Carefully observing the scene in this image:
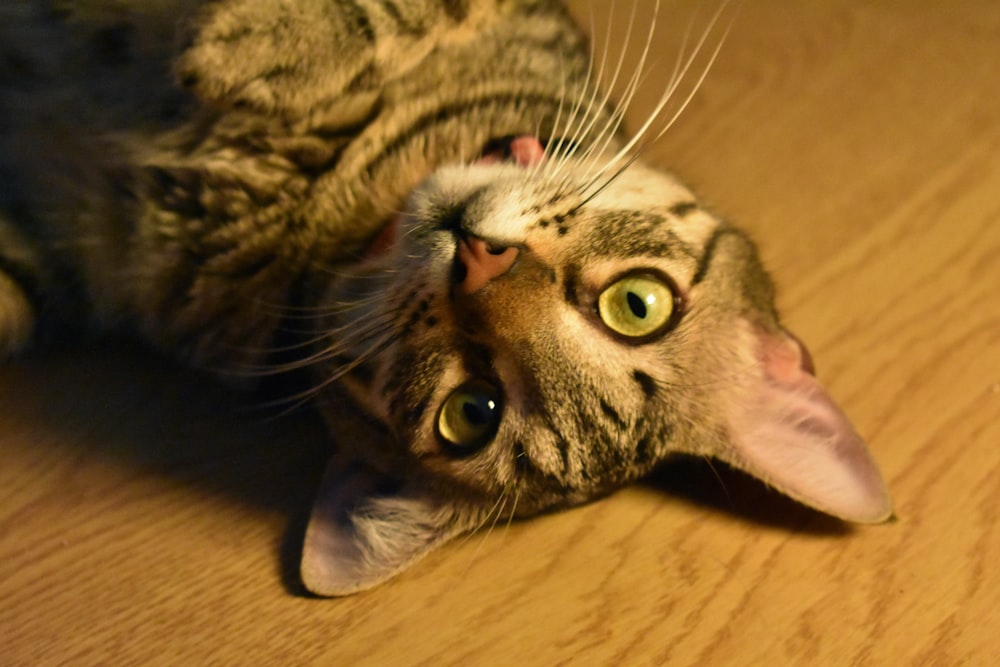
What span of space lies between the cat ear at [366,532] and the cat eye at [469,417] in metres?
0.11

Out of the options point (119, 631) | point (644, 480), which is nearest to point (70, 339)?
point (119, 631)

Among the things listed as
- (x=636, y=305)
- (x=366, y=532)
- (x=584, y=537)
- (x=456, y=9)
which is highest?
(x=456, y=9)

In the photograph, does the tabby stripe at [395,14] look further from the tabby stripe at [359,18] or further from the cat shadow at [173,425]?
the cat shadow at [173,425]

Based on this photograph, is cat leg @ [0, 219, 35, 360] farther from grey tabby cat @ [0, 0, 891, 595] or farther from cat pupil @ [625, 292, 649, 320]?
cat pupil @ [625, 292, 649, 320]

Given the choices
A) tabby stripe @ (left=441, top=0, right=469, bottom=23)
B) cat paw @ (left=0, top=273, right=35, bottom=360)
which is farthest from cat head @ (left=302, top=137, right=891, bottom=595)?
cat paw @ (left=0, top=273, right=35, bottom=360)

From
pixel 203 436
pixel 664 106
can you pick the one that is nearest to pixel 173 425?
pixel 203 436

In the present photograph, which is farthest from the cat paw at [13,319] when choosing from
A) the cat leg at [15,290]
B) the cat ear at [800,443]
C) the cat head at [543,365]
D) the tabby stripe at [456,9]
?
the cat ear at [800,443]

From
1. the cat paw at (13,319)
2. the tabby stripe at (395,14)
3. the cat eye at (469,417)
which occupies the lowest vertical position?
the cat paw at (13,319)

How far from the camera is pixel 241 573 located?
3.43ft

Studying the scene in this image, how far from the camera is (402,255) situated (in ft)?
3.14

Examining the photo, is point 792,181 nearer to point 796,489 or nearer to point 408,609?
point 796,489

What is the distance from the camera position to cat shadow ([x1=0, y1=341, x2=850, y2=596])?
3.65ft

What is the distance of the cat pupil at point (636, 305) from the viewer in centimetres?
96

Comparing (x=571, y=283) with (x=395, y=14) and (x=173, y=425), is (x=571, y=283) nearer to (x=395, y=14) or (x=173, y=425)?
(x=395, y=14)
